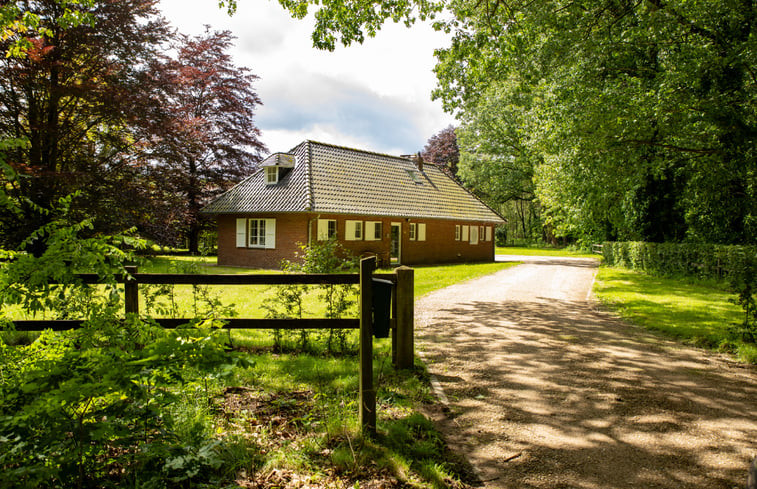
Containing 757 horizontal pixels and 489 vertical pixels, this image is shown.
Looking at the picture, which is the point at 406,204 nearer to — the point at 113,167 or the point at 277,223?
the point at 277,223

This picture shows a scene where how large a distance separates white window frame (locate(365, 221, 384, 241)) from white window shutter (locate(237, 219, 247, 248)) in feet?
21.6

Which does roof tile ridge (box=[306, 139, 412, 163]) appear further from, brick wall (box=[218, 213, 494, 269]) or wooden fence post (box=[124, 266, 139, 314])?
wooden fence post (box=[124, 266, 139, 314])

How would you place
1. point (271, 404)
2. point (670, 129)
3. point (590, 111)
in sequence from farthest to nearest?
point (590, 111), point (670, 129), point (271, 404)

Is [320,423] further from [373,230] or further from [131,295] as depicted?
[373,230]

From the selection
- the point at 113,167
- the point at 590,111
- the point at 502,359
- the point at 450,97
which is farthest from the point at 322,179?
the point at 502,359

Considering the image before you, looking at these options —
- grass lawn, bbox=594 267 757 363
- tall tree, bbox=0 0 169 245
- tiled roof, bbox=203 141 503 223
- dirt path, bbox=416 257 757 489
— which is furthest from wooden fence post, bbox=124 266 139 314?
tiled roof, bbox=203 141 503 223

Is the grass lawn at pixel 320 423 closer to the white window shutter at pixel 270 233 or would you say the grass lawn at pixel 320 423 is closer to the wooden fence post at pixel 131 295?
the wooden fence post at pixel 131 295

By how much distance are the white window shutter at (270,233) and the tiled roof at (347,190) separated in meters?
0.88

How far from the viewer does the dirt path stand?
358 cm

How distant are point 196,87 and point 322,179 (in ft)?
59.7

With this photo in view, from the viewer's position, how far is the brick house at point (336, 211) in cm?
2278

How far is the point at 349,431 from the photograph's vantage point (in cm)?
391

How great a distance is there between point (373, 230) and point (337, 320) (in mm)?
19879

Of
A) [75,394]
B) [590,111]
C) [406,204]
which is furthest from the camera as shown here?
[406,204]
